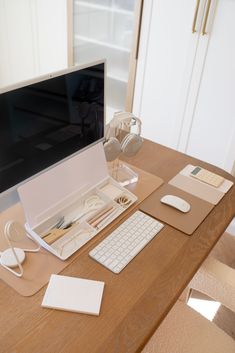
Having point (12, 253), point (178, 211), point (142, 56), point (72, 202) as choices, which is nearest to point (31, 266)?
point (12, 253)

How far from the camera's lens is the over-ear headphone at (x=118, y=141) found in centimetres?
122

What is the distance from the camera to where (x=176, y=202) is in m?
1.18

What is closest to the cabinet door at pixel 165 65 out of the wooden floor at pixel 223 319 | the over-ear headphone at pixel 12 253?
the wooden floor at pixel 223 319

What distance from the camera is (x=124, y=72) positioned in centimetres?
253

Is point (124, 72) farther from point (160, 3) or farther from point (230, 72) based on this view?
point (230, 72)

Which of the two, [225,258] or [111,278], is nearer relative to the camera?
[111,278]

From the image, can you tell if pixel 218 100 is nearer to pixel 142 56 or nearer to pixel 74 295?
pixel 142 56

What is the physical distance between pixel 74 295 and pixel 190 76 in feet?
5.40

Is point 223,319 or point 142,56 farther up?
point 142,56

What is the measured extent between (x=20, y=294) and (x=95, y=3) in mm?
2250

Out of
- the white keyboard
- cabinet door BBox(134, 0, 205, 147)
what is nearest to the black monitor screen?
the white keyboard

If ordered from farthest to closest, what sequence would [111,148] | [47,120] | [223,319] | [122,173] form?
[223,319] < [122,173] < [111,148] < [47,120]

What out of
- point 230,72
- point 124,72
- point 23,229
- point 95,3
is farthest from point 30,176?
point 95,3

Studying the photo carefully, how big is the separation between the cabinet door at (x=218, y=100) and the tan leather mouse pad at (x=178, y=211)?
39.9 inches
